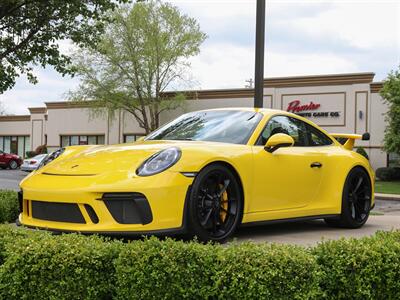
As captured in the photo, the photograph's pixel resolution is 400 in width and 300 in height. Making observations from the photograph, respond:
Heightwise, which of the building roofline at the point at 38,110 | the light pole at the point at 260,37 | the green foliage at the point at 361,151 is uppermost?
the building roofline at the point at 38,110

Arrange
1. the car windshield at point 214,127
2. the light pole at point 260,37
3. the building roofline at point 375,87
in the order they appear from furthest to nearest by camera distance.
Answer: the building roofline at point 375,87
the light pole at point 260,37
the car windshield at point 214,127

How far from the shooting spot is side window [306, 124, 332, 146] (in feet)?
19.7

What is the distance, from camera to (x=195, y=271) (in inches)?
132

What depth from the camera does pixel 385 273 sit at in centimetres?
351

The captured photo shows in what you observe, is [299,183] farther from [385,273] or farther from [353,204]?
[385,273]

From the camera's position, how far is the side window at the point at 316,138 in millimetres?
6015

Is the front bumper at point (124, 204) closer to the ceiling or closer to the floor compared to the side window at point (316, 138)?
closer to the floor

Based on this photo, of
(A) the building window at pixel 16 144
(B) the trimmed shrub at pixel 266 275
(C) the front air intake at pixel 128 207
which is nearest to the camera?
(B) the trimmed shrub at pixel 266 275

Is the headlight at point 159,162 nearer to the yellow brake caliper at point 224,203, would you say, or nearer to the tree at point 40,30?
the yellow brake caliper at point 224,203

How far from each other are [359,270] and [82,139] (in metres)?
38.2

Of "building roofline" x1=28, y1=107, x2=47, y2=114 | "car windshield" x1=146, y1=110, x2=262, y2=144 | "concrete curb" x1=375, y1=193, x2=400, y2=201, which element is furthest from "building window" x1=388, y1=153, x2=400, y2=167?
"building roofline" x1=28, y1=107, x2=47, y2=114

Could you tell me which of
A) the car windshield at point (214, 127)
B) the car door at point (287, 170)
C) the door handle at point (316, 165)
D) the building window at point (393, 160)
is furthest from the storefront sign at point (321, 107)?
the car windshield at point (214, 127)

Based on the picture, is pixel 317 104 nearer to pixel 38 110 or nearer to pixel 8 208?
pixel 38 110

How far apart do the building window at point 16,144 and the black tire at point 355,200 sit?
43241 millimetres
